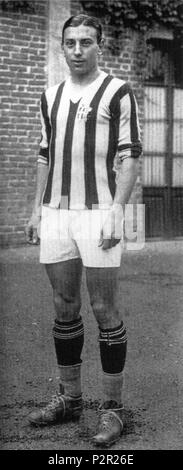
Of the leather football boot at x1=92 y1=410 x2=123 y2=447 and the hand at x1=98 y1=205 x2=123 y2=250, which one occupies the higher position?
the hand at x1=98 y1=205 x2=123 y2=250

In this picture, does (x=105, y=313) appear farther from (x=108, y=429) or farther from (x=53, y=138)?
(x=53, y=138)

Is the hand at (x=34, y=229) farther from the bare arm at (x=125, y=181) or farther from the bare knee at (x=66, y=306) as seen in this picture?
the bare arm at (x=125, y=181)

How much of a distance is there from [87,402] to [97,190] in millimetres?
1199

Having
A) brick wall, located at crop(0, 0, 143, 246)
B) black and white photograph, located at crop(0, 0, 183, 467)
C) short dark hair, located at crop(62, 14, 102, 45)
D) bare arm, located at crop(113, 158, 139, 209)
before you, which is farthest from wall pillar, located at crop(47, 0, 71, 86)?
bare arm, located at crop(113, 158, 139, 209)

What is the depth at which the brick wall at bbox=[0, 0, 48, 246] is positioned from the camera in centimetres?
948

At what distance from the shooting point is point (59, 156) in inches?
139

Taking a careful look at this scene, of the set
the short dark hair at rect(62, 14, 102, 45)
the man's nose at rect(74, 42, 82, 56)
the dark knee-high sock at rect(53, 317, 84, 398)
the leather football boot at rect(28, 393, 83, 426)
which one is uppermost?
the short dark hair at rect(62, 14, 102, 45)

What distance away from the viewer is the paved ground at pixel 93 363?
3475 millimetres

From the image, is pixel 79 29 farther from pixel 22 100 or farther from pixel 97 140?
pixel 22 100

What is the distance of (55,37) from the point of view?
980 centimetres

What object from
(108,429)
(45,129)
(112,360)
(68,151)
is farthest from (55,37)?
(108,429)

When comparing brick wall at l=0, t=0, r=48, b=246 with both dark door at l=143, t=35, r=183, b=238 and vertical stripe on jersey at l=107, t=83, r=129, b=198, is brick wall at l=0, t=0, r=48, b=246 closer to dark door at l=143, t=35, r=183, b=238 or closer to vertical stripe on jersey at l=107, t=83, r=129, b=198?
dark door at l=143, t=35, r=183, b=238

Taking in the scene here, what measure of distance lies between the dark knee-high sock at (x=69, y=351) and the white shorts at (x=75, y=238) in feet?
1.16

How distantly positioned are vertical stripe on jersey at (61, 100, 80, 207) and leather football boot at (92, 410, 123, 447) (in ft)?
3.41
